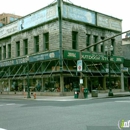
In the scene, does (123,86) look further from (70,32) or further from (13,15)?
(13,15)

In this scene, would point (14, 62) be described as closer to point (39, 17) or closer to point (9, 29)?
point (9, 29)

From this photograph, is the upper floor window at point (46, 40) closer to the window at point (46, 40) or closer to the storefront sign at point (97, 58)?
the window at point (46, 40)

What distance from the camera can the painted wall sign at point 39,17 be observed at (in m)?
32.5

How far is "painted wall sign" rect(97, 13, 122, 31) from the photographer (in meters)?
37.4

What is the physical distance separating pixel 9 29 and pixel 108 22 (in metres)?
16.5

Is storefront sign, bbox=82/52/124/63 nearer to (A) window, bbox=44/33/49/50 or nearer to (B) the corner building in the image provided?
(B) the corner building

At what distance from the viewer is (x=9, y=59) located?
40.3 m

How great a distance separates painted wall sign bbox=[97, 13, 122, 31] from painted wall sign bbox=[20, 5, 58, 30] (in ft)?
26.5

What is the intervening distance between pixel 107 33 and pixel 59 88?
13.3 metres

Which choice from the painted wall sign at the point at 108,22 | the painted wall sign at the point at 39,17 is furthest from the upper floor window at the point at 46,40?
the painted wall sign at the point at 108,22

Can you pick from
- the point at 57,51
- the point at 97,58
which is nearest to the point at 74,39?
the point at 57,51

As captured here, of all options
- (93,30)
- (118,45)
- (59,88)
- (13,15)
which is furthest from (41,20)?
(13,15)

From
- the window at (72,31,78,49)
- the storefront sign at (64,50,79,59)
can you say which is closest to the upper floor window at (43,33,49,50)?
the window at (72,31,78,49)

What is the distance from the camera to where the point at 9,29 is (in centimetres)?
4119
